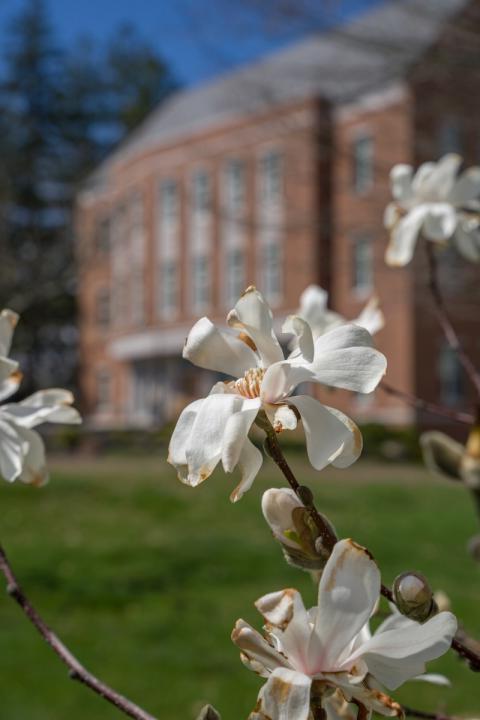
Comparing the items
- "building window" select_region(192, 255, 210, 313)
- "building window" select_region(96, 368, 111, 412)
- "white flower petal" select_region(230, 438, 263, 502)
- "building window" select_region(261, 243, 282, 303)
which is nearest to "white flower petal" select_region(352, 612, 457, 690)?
"white flower petal" select_region(230, 438, 263, 502)

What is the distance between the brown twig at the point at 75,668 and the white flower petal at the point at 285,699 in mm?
176

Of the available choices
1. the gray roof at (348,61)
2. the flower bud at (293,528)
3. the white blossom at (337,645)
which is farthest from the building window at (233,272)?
the white blossom at (337,645)

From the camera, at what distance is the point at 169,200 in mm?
23234

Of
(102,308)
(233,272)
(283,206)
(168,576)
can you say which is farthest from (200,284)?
(168,576)

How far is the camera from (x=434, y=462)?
1.21 metres

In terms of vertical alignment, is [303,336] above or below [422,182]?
below

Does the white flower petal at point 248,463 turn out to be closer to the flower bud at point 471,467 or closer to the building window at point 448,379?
the flower bud at point 471,467

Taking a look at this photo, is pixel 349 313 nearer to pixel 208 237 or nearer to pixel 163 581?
pixel 208 237

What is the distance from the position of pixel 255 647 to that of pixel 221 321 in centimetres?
2052

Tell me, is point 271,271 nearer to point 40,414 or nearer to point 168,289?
point 168,289

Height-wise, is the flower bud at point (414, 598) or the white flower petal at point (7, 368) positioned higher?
the white flower petal at point (7, 368)

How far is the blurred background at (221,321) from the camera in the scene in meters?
4.82

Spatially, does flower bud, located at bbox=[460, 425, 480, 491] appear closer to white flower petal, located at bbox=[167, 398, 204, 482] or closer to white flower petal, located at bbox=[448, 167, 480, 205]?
white flower petal, located at bbox=[448, 167, 480, 205]

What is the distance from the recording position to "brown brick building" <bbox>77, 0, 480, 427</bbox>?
19.0ft
